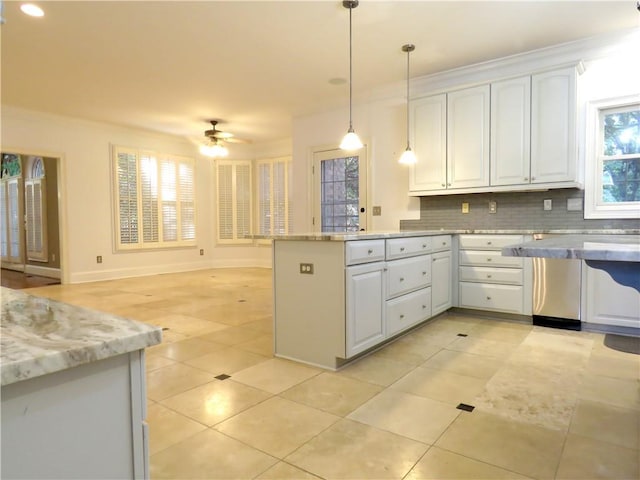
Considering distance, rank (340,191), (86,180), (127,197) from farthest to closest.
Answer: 1. (127,197)
2. (86,180)
3. (340,191)

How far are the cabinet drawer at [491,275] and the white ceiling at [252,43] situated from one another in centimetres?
220

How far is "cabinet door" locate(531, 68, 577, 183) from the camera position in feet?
11.9

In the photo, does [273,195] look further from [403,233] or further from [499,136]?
[403,233]

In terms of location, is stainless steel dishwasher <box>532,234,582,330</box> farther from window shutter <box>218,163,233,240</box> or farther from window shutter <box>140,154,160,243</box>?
window shutter <box>140,154,160,243</box>

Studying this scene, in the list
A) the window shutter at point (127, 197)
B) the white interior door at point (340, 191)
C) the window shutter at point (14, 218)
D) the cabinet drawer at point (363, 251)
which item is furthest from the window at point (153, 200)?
the cabinet drawer at point (363, 251)

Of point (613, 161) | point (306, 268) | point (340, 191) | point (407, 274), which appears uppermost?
point (613, 161)

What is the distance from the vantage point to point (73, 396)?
61cm

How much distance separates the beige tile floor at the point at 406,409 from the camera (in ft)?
5.40

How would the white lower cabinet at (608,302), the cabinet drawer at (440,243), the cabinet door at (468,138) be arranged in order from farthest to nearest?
the cabinet door at (468,138), the cabinet drawer at (440,243), the white lower cabinet at (608,302)

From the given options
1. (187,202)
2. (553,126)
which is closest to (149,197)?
(187,202)

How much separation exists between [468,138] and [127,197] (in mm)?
5760

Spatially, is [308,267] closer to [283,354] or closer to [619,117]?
[283,354]

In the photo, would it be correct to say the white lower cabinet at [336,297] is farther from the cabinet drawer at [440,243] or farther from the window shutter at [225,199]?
the window shutter at [225,199]

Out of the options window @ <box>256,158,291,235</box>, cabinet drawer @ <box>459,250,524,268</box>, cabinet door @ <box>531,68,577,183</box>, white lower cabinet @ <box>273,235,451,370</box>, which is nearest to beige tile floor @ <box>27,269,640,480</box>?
white lower cabinet @ <box>273,235,451,370</box>
